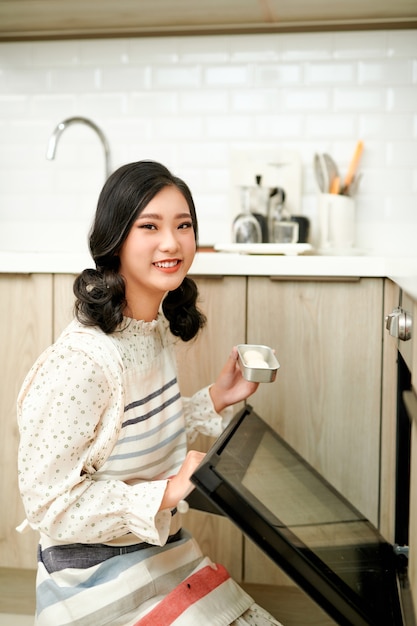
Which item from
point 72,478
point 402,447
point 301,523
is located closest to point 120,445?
point 72,478

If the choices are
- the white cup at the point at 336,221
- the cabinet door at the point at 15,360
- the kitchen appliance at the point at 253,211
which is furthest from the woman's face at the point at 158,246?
the white cup at the point at 336,221

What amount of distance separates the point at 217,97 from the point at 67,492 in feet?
5.30

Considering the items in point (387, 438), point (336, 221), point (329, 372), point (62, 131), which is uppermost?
point (62, 131)

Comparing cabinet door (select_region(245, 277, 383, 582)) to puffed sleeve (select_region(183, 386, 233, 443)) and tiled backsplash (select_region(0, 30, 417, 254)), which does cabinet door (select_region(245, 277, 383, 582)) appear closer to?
puffed sleeve (select_region(183, 386, 233, 443))

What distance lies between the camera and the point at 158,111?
2.58m

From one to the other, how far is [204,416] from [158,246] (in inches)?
17.5

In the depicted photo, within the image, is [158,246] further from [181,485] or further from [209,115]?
[209,115]

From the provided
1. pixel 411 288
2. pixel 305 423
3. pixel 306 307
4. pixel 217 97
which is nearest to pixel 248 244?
pixel 306 307

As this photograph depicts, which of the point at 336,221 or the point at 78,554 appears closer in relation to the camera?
the point at 78,554

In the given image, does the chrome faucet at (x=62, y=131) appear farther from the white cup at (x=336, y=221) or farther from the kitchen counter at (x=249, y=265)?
the white cup at (x=336, y=221)

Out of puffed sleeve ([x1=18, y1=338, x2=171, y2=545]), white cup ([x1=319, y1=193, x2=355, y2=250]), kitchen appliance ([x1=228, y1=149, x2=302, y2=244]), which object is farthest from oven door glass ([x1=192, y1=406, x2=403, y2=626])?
kitchen appliance ([x1=228, y1=149, x2=302, y2=244])

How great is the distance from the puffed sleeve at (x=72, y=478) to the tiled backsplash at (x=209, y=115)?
1.32m

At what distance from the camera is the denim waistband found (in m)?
1.43

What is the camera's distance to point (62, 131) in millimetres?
2285
